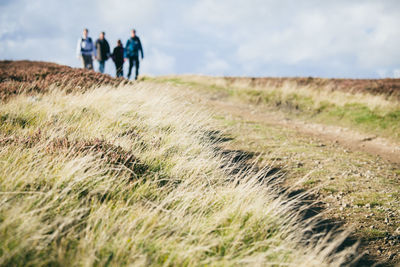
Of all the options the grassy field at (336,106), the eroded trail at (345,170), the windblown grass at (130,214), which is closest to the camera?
the windblown grass at (130,214)

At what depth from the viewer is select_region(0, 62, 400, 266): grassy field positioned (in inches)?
80.7

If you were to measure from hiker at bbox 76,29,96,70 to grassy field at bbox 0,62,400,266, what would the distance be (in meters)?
7.11

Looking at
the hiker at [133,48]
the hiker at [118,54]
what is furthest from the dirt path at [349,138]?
the hiker at [118,54]

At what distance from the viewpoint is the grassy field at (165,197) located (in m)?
2.05

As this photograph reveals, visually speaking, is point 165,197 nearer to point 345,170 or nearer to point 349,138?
point 345,170

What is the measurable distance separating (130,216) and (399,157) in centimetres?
753

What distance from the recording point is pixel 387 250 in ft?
10.0

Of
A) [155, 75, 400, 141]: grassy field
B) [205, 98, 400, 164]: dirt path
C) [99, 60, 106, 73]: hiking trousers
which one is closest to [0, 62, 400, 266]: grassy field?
[205, 98, 400, 164]: dirt path

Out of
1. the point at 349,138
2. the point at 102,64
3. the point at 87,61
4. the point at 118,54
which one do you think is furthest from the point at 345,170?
the point at 87,61

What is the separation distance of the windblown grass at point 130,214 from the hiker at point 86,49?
396 inches

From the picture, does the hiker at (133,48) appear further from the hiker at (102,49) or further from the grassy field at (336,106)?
the grassy field at (336,106)

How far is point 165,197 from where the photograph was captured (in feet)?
9.41

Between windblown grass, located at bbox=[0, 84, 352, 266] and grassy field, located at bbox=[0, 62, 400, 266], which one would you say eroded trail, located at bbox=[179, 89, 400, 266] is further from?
windblown grass, located at bbox=[0, 84, 352, 266]

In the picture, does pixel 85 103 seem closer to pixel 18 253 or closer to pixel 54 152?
pixel 54 152
